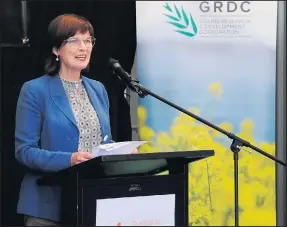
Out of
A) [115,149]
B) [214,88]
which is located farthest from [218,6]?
[115,149]

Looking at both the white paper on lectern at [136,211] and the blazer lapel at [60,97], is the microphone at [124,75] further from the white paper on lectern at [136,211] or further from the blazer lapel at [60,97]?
the white paper on lectern at [136,211]

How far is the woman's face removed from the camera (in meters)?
3.56

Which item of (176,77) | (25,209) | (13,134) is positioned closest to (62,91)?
(13,134)

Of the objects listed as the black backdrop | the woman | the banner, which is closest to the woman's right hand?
the woman

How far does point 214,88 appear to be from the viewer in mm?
4246

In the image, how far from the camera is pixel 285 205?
4312 millimetres

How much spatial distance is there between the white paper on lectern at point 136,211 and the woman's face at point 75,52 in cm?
99

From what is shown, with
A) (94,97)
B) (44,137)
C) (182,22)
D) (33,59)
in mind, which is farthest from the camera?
(182,22)

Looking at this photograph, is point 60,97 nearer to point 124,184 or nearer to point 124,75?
point 124,75

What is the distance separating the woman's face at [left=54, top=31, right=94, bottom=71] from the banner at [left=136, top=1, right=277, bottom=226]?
0.61 meters

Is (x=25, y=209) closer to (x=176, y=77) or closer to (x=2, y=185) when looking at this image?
(x=2, y=185)

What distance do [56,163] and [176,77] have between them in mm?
1224

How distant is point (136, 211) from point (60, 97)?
0.90m

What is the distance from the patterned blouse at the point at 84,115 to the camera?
3.48m
